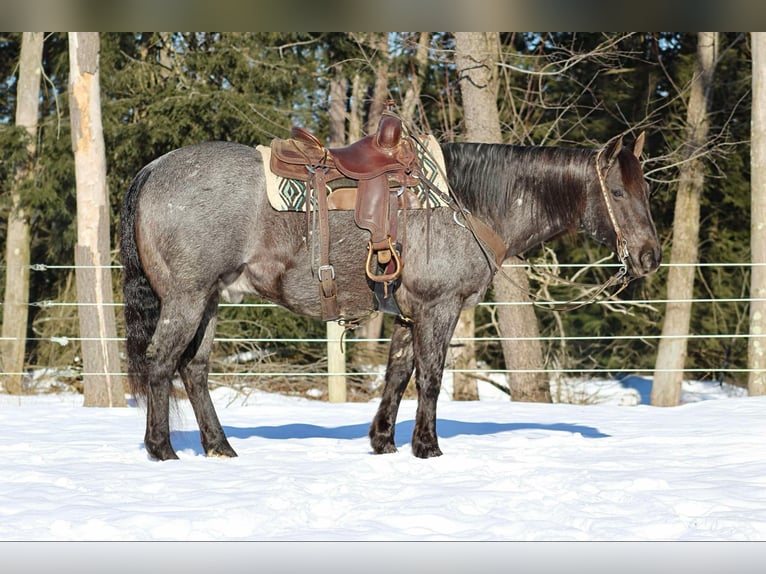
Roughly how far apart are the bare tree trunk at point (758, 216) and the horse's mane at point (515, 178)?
477 cm

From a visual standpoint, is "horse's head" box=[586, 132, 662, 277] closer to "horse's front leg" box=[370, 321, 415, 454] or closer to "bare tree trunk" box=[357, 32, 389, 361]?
"horse's front leg" box=[370, 321, 415, 454]

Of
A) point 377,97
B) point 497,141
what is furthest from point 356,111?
point 497,141

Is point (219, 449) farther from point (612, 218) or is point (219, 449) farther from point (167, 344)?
point (612, 218)

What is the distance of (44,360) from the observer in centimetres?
1209

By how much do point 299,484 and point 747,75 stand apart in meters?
9.38

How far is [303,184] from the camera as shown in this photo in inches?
186

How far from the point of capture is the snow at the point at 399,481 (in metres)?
3.36

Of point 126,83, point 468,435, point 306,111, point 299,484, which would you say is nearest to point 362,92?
point 306,111

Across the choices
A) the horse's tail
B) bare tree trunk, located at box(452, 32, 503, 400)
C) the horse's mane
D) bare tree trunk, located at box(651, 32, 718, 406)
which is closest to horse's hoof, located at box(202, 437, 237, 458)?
the horse's tail

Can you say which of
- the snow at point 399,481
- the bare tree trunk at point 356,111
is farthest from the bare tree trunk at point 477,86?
the snow at point 399,481

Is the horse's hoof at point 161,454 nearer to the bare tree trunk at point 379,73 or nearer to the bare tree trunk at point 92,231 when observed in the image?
the bare tree trunk at point 92,231

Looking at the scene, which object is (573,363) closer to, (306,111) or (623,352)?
(623,352)

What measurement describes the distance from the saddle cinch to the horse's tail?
80 centimetres
